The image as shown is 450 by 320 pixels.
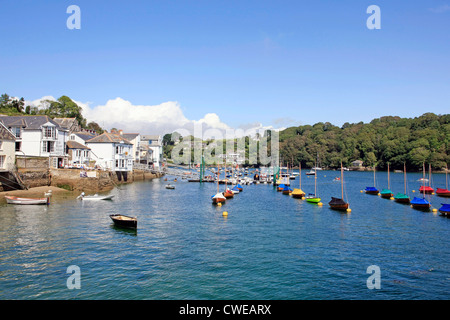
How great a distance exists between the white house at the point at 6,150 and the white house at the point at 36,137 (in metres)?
5.00

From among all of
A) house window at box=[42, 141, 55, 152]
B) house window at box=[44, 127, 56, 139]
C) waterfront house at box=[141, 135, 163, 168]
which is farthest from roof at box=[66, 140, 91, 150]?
waterfront house at box=[141, 135, 163, 168]

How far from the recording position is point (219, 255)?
2909 cm

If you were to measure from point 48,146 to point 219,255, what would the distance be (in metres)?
55.2

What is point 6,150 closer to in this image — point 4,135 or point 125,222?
point 4,135

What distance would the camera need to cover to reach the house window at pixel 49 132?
68.0m

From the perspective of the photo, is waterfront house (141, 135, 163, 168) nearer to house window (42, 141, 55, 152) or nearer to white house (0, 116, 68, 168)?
white house (0, 116, 68, 168)

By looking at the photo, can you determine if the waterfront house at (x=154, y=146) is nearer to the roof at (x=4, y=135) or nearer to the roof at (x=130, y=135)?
the roof at (x=130, y=135)

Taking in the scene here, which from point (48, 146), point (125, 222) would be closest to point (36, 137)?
point (48, 146)

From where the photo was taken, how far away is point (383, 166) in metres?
190

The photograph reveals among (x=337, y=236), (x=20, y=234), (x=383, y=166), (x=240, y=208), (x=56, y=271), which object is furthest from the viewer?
(x=383, y=166)

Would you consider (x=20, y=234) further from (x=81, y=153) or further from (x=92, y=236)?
(x=81, y=153)

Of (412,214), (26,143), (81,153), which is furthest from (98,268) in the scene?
(81,153)

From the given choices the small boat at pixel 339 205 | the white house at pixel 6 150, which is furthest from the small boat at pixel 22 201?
the small boat at pixel 339 205
